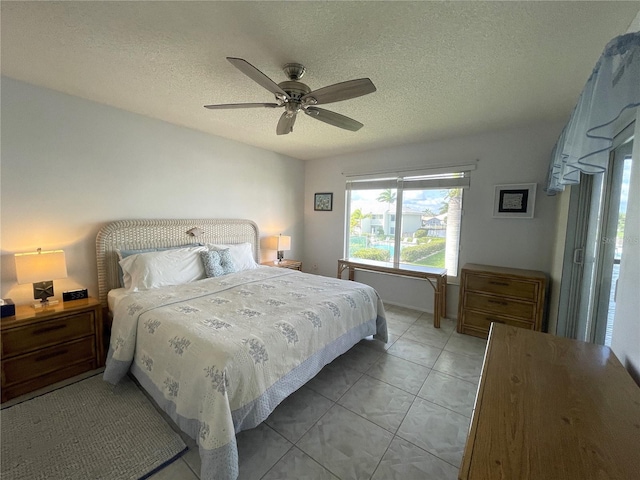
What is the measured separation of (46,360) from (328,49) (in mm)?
3075

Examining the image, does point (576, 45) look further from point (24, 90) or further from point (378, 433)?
point (24, 90)

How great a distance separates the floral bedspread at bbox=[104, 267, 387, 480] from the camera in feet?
4.49

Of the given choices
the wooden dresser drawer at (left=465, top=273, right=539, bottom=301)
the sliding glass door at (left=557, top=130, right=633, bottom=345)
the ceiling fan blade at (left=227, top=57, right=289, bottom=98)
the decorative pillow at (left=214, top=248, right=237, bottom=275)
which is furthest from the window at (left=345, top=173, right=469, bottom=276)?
the ceiling fan blade at (left=227, top=57, right=289, bottom=98)

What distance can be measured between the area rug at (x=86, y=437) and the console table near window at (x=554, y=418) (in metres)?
1.66

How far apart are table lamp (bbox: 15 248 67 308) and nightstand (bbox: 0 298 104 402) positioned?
0.14 metres

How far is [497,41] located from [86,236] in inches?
143

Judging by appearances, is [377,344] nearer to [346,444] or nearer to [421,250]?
[346,444]

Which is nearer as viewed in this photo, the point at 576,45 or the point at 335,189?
the point at 576,45

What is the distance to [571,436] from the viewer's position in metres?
0.81

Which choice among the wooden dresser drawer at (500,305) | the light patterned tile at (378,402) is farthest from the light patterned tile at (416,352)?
the wooden dresser drawer at (500,305)

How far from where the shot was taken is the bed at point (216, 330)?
1.41 m

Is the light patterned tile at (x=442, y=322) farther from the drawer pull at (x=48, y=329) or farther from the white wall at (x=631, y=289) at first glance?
the drawer pull at (x=48, y=329)

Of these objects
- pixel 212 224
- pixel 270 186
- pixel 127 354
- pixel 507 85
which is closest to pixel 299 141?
pixel 270 186

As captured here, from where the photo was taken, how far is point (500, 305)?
2.93m
